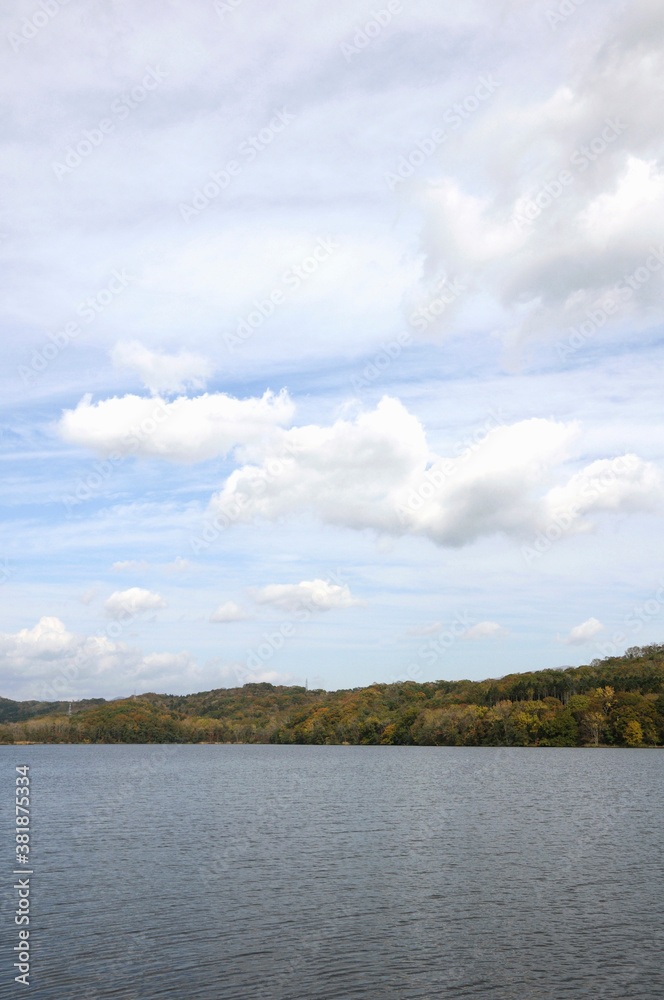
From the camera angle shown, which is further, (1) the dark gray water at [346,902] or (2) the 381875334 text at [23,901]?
(2) the 381875334 text at [23,901]

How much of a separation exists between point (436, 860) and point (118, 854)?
1048 inches

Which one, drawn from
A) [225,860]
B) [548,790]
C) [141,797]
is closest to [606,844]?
[225,860]

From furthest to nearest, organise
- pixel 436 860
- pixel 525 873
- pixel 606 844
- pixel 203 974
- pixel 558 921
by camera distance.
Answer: pixel 606 844 < pixel 436 860 < pixel 525 873 < pixel 558 921 < pixel 203 974

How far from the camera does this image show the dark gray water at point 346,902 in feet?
106

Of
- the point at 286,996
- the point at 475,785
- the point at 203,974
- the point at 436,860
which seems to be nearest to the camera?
the point at 286,996

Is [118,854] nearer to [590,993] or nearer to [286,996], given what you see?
[286,996]

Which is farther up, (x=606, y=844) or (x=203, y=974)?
(x=203, y=974)

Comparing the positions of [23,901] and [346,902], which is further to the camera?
[346,902]

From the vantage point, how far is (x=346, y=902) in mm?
45531

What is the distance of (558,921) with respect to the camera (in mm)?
41094

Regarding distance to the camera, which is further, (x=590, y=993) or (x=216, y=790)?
(x=216, y=790)

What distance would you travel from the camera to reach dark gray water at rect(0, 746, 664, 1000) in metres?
32.3

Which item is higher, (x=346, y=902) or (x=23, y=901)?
(x=23, y=901)

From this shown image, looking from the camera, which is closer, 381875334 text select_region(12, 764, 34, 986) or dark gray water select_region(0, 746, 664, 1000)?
dark gray water select_region(0, 746, 664, 1000)
